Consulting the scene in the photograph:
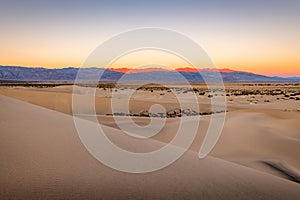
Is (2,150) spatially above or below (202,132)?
above

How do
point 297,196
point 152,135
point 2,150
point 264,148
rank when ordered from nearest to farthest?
point 2,150
point 297,196
point 264,148
point 152,135

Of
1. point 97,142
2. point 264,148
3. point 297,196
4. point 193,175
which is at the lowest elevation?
point 264,148

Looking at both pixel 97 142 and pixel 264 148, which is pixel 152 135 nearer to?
pixel 264 148

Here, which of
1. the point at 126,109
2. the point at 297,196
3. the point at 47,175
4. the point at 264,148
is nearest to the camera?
the point at 47,175

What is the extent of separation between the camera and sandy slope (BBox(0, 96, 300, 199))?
2.34 m

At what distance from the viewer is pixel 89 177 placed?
2.70 metres

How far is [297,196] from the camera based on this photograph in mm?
3129

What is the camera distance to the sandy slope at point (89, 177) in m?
2.34

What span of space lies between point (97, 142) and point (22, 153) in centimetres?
130

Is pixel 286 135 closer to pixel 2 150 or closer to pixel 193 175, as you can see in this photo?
pixel 193 175

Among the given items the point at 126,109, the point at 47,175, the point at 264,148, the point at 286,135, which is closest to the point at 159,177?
the point at 47,175

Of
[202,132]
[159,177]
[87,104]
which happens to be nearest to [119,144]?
[159,177]

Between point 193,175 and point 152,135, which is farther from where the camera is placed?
point 152,135

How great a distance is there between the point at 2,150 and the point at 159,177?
1.72 meters
